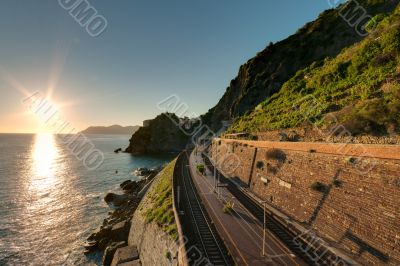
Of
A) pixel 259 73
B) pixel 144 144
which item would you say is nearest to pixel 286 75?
pixel 259 73

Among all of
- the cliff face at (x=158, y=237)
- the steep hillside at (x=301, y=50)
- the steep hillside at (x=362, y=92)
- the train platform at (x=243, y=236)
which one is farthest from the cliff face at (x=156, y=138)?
the train platform at (x=243, y=236)

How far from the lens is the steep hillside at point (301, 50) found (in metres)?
57.2

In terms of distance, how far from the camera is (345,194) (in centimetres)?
1590

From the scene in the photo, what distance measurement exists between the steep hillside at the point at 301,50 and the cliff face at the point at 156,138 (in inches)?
2978

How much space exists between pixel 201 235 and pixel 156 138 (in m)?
130

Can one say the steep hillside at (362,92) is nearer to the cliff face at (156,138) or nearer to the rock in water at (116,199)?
the rock in water at (116,199)

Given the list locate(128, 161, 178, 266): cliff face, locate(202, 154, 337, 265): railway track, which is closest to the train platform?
locate(202, 154, 337, 265): railway track

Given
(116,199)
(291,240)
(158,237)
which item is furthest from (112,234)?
(291,240)

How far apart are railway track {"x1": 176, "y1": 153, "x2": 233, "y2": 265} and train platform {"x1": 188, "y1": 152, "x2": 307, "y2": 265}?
1.81 ft

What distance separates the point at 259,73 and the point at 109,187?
56.6 m

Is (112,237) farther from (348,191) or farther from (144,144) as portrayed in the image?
(144,144)

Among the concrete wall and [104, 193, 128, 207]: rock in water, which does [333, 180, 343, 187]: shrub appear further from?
[104, 193, 128, 207]: rock in water

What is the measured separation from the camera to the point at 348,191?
51.6 ft

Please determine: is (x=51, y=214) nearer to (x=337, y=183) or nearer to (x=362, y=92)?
(x=337, y=183)
